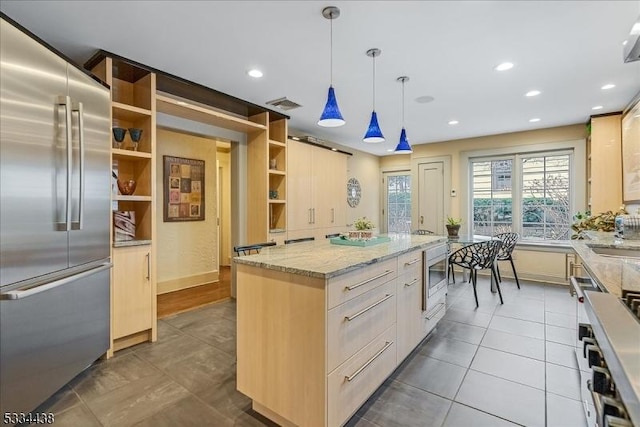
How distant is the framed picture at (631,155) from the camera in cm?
350

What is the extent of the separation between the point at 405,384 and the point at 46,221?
8.46 ft

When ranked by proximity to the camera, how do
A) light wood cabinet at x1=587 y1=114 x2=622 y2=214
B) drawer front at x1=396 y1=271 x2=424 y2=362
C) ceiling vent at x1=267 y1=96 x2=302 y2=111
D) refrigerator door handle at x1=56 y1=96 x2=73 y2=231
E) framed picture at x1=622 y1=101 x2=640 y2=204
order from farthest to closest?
1. light wood cabinet at x1=587 y1=114 x2=622 y2=214
2. ceiling vent at x1=267 y1=96 x2=302 y2=111
3. framed picture at x1=622 y1=101 x2=640 y2=204
4. drawer front at x1=396 y1=271 x2=424 y2=362
5. refrigerator door handle at x1=56 y1=96 x2=73 y2=231

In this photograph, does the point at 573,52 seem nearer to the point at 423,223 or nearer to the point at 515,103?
the point at 515,103

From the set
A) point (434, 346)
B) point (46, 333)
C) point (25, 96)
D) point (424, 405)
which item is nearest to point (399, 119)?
point (434, 346)

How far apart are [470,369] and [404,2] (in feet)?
8.88

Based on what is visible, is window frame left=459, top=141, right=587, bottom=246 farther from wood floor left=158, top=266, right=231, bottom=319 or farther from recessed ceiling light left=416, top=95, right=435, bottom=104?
wood floor left=158, top=266, right=231, bottom=319

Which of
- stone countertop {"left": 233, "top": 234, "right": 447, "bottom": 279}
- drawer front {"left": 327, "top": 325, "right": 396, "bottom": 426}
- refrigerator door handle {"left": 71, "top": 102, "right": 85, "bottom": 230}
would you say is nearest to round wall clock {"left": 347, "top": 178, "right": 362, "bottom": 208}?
stone countertop {"left": 233, "top": 234, "right": 447, "bottom": 279}

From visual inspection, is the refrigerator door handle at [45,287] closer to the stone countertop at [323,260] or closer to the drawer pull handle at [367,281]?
the stone countertop at [323,260]

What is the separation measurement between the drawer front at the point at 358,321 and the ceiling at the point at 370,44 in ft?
6.23

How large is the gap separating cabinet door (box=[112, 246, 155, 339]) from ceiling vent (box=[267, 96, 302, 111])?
226cm

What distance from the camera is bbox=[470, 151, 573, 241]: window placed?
514 centimetres

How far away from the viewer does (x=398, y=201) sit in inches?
294

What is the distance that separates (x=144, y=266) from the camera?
9.11 feet

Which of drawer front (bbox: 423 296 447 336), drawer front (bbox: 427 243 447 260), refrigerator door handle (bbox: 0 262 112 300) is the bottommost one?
drawer front (bbox: 423 296 447 336)
